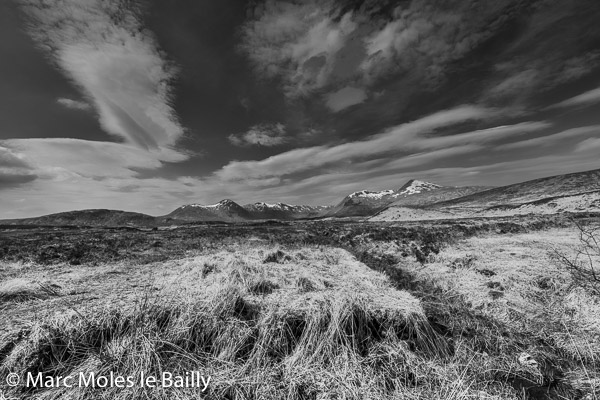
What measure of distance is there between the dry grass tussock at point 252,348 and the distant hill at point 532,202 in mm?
70194

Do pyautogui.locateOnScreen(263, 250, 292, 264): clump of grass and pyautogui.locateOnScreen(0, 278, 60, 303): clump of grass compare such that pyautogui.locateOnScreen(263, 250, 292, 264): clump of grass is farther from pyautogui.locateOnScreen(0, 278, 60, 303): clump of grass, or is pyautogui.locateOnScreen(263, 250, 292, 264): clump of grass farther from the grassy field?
pyautogui.locateOnScreen(0, 278, 60, 303): clump of grass

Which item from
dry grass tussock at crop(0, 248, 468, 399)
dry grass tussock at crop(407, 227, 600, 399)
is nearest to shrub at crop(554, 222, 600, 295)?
dry grass tussock at crop(407, 227, 600, 399)

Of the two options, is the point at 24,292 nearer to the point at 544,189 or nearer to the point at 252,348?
the point at 252,348

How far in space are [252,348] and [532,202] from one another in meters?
97.7

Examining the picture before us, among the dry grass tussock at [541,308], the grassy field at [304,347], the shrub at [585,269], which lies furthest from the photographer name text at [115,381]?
the shrub at [585,269]

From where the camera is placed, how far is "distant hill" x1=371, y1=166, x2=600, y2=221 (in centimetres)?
5927

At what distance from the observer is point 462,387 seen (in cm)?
328

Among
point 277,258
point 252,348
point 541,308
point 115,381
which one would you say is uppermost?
point 115,381

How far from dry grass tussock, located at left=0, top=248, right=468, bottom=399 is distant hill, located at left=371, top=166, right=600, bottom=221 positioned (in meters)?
70.2

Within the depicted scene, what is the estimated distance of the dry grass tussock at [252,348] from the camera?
3250 millimetres

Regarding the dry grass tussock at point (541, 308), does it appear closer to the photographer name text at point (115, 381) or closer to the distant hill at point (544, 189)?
the photographer name text at point (115, 381)

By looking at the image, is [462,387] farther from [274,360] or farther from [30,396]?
[30,396]

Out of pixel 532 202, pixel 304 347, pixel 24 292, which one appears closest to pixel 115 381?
pixel 304 347

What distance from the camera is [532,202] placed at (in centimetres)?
7419
